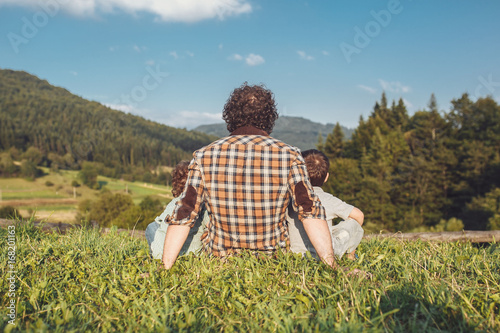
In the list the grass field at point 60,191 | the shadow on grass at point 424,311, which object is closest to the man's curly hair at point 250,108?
the shadow on grass at point 424,311

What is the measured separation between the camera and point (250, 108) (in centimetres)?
310

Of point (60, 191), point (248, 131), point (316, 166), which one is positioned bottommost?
point (60, 191)

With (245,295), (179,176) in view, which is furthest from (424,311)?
(179,176)

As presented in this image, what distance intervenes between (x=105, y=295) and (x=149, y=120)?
17430 cm

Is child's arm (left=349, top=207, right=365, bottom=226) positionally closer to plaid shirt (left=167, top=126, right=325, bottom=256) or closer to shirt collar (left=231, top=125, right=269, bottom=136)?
plaid shirt (left=167, top=126, right=325, bottom=256)

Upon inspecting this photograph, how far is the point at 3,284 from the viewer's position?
2.62 metres

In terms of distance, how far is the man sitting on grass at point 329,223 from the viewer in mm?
3336

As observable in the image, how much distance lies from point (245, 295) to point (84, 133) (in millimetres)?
133417

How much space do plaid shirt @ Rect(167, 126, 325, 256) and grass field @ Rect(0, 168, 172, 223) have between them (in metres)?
76.6

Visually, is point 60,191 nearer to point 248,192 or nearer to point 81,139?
point 81,139

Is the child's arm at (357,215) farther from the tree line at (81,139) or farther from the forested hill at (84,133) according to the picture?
the forested hill at (84,133)

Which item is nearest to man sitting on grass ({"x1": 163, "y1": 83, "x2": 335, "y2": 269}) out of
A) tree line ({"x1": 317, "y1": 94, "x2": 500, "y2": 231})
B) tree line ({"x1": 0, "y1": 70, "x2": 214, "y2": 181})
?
tree line ({"x1": 317, "y1": 94, "x2": 500, "y2": 231})

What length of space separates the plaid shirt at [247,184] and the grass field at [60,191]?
76640 mm

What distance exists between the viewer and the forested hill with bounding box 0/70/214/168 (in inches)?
4395
